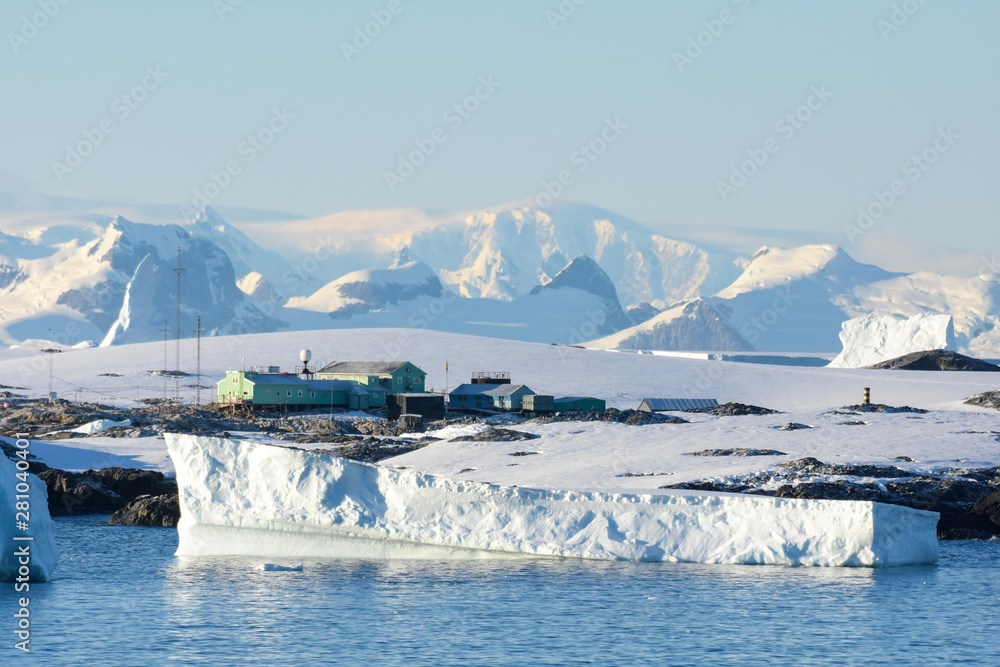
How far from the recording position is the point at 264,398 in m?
104

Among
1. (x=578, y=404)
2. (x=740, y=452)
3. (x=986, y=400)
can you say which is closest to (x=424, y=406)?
(x=578, y=404)

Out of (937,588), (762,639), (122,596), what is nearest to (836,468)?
(937,588)

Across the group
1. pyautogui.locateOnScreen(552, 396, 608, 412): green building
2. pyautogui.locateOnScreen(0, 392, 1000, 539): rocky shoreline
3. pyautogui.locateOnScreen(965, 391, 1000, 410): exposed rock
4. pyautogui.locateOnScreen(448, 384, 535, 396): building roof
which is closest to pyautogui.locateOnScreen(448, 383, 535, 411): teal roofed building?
pyautogui.locateOnScreen(448, 384, 535, 396): building roof

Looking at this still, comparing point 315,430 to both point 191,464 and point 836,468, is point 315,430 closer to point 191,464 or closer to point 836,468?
point 836,468

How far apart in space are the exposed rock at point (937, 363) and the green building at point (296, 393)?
55.5m

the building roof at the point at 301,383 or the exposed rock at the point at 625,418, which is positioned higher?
the building roof at the point at 301,383

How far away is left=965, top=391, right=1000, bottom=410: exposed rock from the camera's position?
92.6 m

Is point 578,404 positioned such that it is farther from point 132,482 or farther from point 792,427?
point 132,482

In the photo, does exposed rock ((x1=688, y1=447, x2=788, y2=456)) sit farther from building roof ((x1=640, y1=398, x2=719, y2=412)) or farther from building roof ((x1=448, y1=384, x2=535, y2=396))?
building roof ((x1=448, y1=384, x2=535, y2=396))

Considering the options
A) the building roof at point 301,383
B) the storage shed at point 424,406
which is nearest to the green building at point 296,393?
the building roof at point 301,383

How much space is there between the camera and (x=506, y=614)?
3369 centimetres

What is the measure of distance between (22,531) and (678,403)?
76.2 m

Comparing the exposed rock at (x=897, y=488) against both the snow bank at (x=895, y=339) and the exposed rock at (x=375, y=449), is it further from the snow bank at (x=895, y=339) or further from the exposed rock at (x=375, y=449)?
the snow bank at (x=895, y=339)

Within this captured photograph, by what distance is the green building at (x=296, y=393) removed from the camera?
4117 inches
